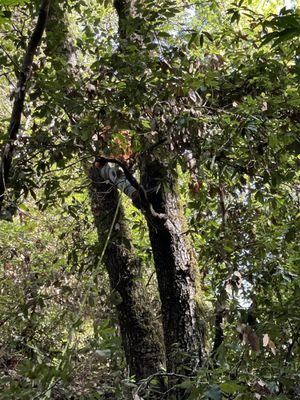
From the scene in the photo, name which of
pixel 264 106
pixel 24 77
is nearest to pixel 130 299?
pixel 264 106

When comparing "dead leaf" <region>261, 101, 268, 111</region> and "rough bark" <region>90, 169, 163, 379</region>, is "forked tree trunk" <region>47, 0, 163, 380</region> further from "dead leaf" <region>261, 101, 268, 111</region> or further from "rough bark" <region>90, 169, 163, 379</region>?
"dead leaf" <region>261, 101, 268, 111</region>

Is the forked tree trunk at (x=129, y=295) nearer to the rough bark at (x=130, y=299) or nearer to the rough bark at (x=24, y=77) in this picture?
the rough bark at (x=130, y=299)

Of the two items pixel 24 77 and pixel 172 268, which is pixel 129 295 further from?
pixel 24 77

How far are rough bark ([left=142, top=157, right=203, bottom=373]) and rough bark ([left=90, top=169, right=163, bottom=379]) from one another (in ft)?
1.69

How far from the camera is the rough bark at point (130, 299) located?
12.1 ft

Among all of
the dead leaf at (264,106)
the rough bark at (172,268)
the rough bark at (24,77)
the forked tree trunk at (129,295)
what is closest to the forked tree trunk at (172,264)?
the rough bark at (172,268)

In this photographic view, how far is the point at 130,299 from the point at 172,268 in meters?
0.81

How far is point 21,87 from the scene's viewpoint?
1605mm

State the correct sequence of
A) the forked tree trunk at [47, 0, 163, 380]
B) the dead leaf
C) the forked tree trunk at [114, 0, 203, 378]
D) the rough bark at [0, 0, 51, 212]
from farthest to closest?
the forked tree trunk at [47, 0, 163, 380] → the forked tree trunk at [114, 0, 203, 378] → the dead leaf → the rough bark at [0, 0, 51, 212]

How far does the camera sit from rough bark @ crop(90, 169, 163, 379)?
3682 millimetres

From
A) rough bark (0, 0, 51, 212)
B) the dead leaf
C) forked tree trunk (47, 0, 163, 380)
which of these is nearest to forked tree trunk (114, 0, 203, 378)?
forked tree trunk (47, 0, 163, 380)

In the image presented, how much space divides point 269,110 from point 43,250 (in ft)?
16.0

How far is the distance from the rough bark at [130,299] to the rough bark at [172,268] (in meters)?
0.51

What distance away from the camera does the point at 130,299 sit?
152 inches
